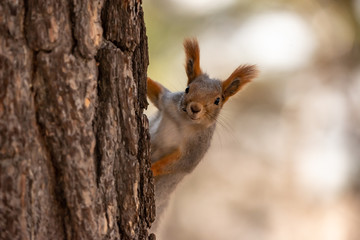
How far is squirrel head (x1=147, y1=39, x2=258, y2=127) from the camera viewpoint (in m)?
1.84

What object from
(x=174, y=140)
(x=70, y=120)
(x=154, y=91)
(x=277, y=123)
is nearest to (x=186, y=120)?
(x=174, y=140)

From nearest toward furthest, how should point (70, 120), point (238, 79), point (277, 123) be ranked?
1. point (70, 120)
2. point (238, 79)
3. point (277, 123)

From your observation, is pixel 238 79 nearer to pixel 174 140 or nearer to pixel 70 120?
pixel 174 140

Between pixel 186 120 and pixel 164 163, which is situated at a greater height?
pixel 186 120

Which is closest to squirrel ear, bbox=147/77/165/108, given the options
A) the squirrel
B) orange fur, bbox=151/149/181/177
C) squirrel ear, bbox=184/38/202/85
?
the squirrel

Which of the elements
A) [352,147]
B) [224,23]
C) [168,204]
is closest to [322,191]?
[352,147]

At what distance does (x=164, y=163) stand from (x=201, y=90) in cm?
31

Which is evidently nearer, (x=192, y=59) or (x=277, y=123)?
(x=192, y=59)

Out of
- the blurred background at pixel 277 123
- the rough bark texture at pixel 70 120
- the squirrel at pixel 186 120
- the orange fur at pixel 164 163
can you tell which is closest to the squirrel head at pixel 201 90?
the squirrel at pixel 186 120

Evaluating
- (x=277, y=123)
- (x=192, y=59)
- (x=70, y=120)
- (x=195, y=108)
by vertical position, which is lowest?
(x=70, y=120)

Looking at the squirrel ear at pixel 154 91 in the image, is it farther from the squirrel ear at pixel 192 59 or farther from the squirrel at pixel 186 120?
the squirrel ear at pixel 192 59

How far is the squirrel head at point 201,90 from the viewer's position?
1.84 m

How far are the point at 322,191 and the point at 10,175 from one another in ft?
16.0

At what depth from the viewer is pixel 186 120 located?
1.88 meters
